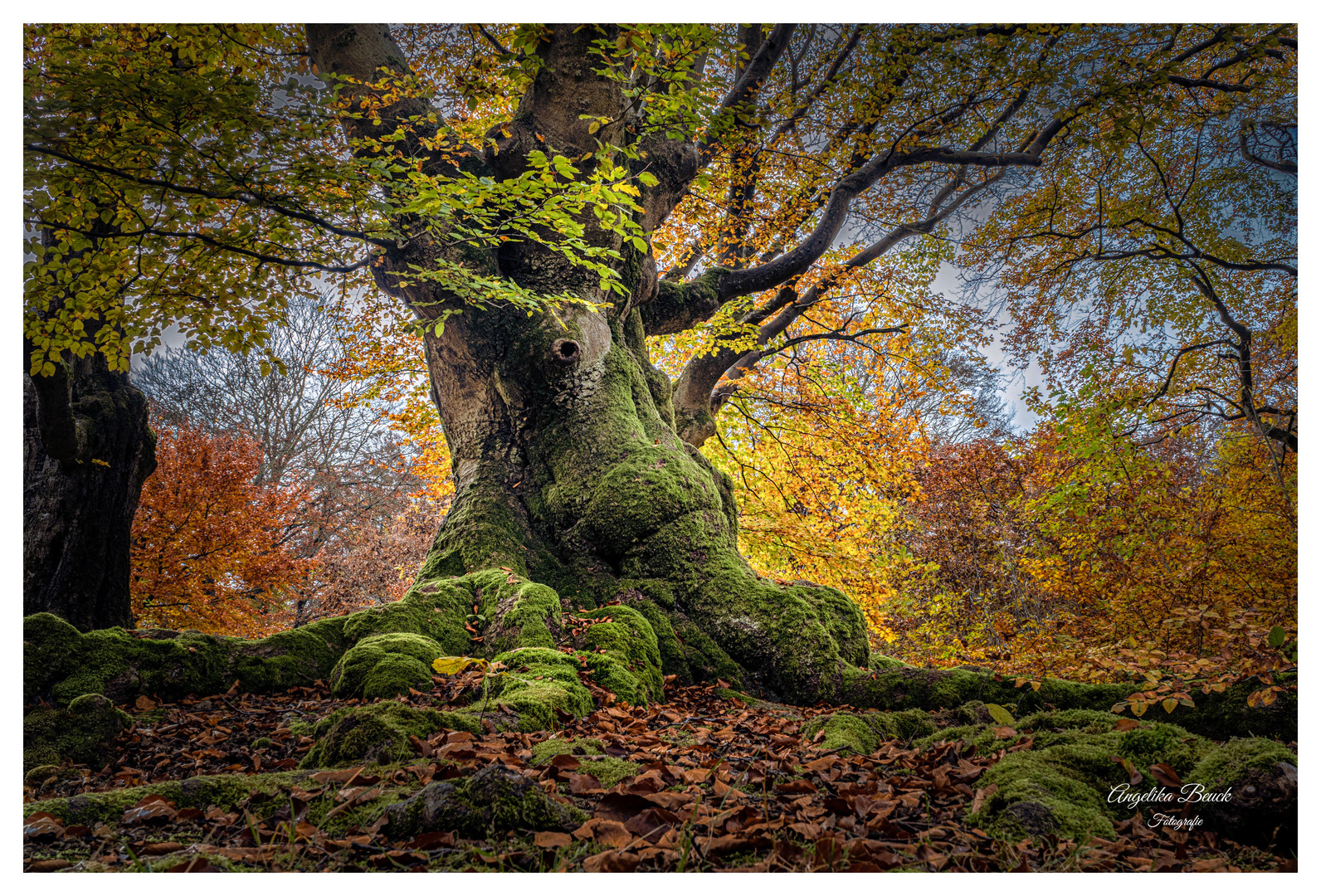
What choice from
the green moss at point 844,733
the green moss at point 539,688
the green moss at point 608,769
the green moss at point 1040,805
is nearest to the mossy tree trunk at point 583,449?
the green moss at point 539,688

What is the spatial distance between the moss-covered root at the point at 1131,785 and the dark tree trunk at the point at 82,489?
19.7ft

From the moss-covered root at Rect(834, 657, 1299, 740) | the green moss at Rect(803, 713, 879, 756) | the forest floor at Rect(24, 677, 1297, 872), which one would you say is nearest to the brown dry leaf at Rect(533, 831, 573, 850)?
the forest floor at Rect(24, 677, 1297, 872)

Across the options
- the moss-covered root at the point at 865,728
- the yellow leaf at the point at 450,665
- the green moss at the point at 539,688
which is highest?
the yellow leaf at the point at 450,665

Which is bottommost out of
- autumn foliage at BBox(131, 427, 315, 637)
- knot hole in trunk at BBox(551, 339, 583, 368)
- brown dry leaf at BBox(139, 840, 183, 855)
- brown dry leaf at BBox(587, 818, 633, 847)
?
brown dry leaf at BBox(139, 840, 183, 855)

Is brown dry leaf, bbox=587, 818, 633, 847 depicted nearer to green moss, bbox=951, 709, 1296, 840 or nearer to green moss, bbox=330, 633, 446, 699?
green moss, bbox=951, 709, 1296, 840

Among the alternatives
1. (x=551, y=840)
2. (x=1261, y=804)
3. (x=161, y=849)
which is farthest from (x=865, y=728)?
(x=161, y=849)

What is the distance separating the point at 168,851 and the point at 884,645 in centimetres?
1369

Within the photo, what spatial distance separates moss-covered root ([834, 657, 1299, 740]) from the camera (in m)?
2.71

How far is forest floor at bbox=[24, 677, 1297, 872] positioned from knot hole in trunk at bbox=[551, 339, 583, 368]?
10.4 ft

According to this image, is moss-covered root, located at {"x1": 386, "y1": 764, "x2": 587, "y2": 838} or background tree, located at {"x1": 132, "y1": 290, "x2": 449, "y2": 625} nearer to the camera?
moss-covered root, located at {"x1": 386, "y1": 764, "x2": 587, "y2": 838}

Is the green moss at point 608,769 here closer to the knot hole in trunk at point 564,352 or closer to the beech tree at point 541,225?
the beech tree at point 541,225

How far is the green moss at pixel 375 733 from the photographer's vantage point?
2018 millimetres

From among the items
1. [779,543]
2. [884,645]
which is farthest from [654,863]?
[884,645]

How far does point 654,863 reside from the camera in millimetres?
1504
